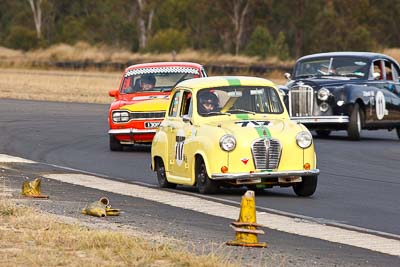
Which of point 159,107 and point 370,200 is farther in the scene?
point 159,107

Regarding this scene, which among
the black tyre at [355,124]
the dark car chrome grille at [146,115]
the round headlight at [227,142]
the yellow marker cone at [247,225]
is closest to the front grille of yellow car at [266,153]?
the round headlight at [227,142]

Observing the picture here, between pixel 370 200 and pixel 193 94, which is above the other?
pixel 193 94

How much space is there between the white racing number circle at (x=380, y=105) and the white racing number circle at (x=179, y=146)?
396 inches

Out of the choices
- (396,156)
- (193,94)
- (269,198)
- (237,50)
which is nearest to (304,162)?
(269,198)

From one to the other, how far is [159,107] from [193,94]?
6.13 metres

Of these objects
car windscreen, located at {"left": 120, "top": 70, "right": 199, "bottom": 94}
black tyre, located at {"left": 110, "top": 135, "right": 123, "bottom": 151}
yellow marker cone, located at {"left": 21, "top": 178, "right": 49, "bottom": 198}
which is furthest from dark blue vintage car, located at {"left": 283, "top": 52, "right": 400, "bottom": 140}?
yellow marker cone, located at {"left": 21, "top": 178, "right": 49, "bottom": 198}

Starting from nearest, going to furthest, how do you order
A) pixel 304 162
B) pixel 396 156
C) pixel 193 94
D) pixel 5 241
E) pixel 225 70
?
pixel 5 241
pixel 304 162
pixel 193 94
pixel 396 156
pixel 225 70

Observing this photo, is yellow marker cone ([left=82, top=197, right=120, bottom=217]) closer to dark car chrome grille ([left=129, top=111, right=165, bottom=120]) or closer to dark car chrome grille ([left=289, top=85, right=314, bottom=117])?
dark car chrome grille ([left=129, top=111, right=165, bottom=120])

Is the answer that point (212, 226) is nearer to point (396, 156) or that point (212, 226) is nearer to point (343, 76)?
point (396, 156)

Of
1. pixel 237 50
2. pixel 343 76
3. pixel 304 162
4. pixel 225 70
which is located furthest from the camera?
pixel 237 50

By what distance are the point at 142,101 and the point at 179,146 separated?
6.78m

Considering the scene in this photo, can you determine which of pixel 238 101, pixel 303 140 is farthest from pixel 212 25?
pixel 303 140

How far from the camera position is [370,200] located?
14.6 m

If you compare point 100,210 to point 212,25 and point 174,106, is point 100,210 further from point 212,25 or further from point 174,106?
point 212,25
